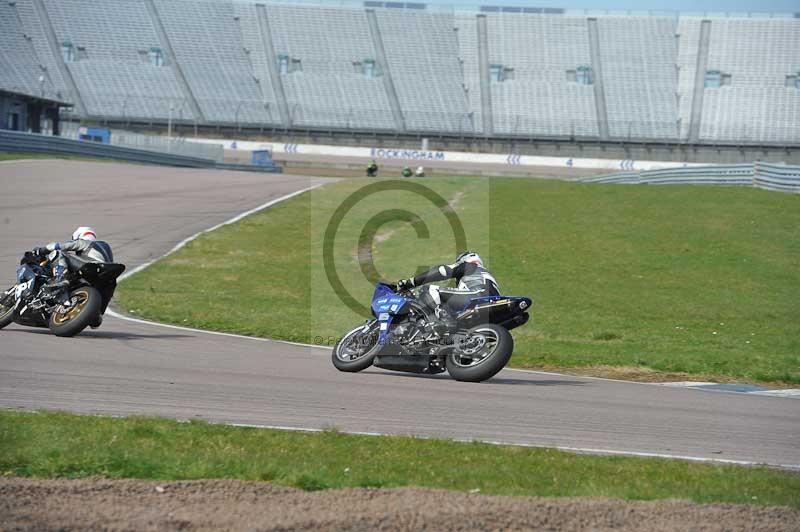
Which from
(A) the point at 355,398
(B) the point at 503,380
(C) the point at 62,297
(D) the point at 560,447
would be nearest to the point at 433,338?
(B) the point at 503,380

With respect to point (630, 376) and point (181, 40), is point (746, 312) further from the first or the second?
point (181, 40)

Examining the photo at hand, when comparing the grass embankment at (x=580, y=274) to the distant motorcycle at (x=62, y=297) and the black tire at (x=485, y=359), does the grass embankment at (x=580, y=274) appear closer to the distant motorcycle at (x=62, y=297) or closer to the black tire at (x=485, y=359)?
the black tire at (x=485, y=359)

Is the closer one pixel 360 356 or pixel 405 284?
pixel 405 284

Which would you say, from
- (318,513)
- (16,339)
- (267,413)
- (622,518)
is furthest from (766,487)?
(16,339)

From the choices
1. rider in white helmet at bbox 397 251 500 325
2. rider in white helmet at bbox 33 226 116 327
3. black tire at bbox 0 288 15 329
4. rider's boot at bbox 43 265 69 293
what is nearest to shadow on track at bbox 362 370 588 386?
rider in white helmet at bbox 397 251 500 325

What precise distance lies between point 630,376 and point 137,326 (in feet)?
22.6

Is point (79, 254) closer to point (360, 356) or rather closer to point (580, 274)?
point (360, 356)

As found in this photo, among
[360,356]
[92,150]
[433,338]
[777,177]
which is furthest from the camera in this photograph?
[92,150]

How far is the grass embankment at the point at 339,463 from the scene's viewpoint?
6.15 m

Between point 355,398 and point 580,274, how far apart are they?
12.5 m

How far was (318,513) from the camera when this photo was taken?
5.42m

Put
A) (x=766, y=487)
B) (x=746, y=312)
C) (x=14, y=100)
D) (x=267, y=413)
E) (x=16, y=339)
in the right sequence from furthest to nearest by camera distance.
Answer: (x=14, y=100) < (x=746, y=312) < (x=16, y=339) < (x=267, y=413) < (x=766, y=487)

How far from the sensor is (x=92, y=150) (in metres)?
45.8

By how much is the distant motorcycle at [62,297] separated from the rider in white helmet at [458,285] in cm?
393
